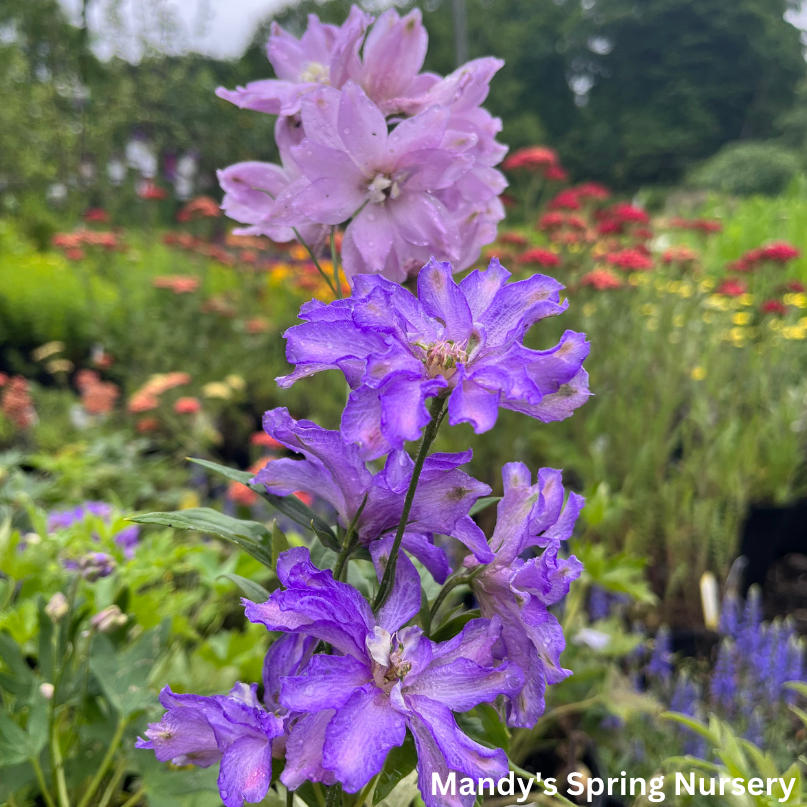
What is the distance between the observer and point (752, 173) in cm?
1377

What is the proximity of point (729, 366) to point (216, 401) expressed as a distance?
7.94 ft

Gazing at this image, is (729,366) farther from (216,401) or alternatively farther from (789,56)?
(789,56)

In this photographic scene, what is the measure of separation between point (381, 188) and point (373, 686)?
16.1 inches

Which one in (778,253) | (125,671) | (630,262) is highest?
(778,253)

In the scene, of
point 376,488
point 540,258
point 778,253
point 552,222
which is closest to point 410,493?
point 376,488

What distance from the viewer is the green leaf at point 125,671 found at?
779 millimetres

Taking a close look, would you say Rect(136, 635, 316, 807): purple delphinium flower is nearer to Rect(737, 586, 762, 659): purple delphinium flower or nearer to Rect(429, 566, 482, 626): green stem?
Rect(429, 566, 482, 626): green stem

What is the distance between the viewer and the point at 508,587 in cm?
46

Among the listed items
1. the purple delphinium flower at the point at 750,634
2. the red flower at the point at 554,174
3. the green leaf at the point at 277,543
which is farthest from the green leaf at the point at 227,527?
the red flower at the point at 554,174

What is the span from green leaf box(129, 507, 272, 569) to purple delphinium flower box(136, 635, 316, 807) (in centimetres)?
7

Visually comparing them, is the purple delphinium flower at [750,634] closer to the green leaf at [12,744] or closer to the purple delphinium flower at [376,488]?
the purple delphinium flower at [376,488]

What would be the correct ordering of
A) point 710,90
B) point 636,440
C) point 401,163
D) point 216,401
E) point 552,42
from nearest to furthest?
point 401,163, point 636,440, point 216,401, point 710,90, point 552,42

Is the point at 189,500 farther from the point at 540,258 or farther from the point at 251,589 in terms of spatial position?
the point at 251,589

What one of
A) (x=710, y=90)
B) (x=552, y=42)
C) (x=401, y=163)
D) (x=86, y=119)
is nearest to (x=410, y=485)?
(x=401, y=163)
